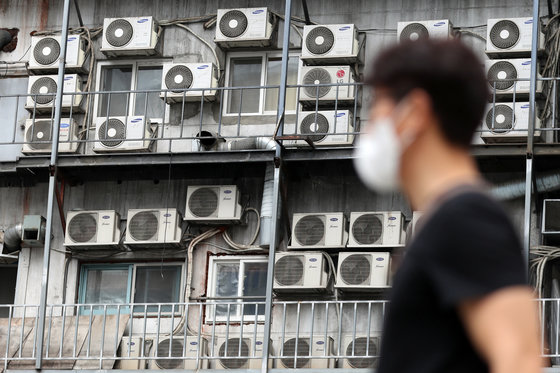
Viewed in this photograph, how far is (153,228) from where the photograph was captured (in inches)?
667

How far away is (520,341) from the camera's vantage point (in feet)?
8.29

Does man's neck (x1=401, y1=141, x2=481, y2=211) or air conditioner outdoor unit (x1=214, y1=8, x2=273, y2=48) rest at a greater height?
air conditioner outdoor unit (x1=214, y1=8, x2=273, y2=48)

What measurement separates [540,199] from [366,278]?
7.41 ft

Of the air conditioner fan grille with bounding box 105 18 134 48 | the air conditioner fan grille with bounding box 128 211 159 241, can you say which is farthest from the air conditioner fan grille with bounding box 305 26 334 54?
the air conditioner fan grille with bounding box 128 211 159 241

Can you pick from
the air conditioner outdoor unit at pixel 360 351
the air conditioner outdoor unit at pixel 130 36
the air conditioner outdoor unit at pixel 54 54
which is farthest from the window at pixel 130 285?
the air conditioner outdoor unit at pixel 130 36

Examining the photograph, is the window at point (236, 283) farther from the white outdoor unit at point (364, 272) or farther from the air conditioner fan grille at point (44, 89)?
the air conditioner fan grille at point (44, 89)

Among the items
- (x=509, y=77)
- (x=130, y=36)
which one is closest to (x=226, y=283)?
(x=130, y=36)

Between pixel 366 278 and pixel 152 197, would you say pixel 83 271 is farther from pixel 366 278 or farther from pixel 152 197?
pixel 366 278

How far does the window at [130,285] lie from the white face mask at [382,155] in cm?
1432

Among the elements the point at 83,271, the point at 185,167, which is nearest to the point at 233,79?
the point at 185,167

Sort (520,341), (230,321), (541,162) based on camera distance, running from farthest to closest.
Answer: (230,321), (541,162), (520,341)

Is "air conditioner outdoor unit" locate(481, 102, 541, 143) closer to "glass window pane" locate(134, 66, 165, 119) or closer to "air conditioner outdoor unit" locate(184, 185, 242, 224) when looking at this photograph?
"air conditioner outdoor unit" locate(184, 185, 242, 224)

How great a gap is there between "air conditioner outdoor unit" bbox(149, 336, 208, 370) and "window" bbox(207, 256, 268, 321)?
1.58 feet

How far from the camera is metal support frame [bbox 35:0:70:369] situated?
16.2 m
